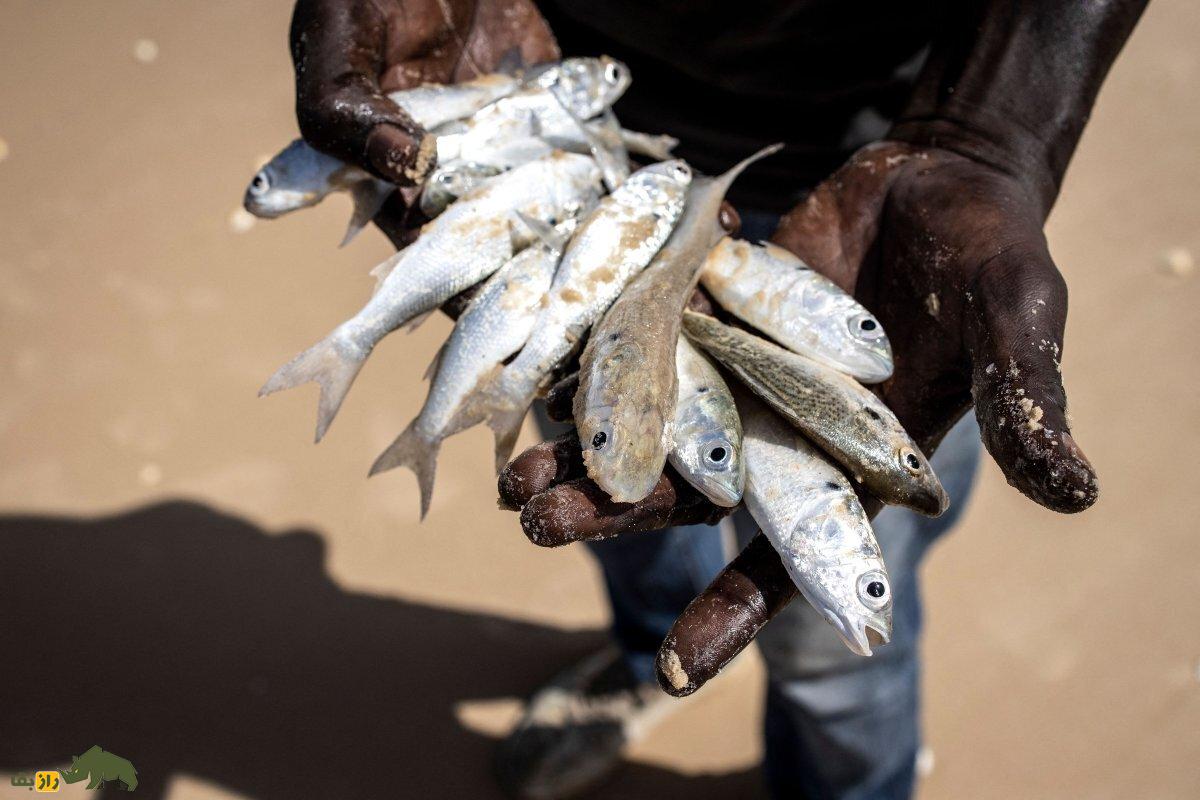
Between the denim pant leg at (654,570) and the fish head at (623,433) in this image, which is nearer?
the fish head at (623,433)

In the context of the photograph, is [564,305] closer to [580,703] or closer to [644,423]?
[644,423]

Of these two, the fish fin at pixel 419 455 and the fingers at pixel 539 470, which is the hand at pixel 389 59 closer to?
the fish fin at pixel 419 455

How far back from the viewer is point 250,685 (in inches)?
149

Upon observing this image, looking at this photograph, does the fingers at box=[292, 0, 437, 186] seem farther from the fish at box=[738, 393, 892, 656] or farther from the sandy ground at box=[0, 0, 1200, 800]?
the sandy ground at box=[0, 0, 1200, 800]

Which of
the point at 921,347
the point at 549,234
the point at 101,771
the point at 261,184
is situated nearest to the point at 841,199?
the point at 921,347

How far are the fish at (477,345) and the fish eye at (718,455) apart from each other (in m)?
0.64

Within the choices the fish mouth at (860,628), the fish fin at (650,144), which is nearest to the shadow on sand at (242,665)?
the fish mouth at (860,628)

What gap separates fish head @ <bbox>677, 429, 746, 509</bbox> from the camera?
77.7 inches

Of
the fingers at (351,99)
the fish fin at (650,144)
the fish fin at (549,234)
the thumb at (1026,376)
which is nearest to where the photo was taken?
the thumb at (1026,376)

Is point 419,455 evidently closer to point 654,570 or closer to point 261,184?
point 261,184

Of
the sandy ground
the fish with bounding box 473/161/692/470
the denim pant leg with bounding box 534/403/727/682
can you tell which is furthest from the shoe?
the fish with bounding box 473/161/692/470

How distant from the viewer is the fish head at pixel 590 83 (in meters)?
2.80

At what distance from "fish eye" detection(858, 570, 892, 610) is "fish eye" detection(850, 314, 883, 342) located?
568 mm

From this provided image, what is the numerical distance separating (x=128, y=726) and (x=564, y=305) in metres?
2.54
